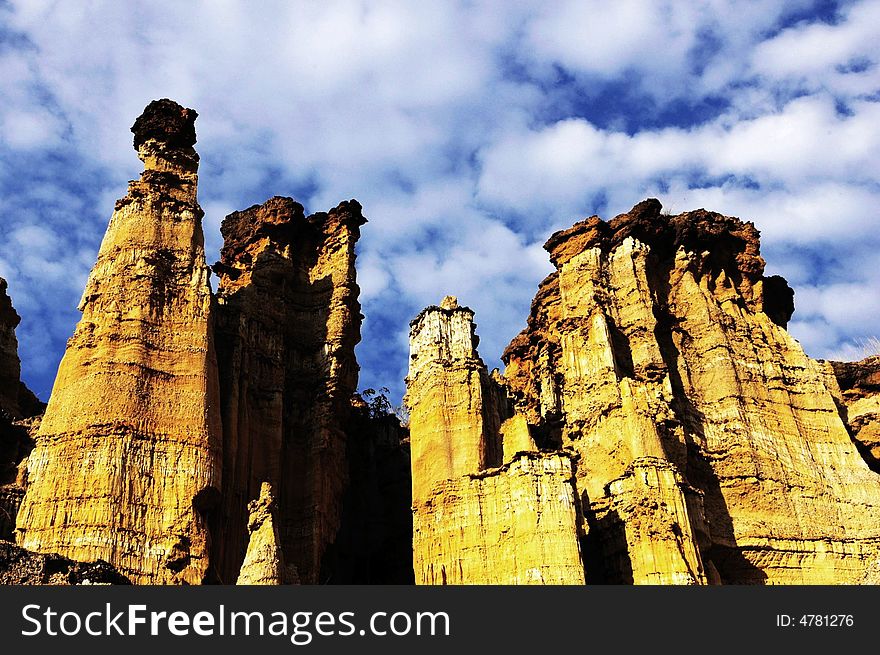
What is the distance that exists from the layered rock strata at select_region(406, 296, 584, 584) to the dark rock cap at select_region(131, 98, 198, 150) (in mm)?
11646

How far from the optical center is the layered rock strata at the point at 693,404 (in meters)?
36.8

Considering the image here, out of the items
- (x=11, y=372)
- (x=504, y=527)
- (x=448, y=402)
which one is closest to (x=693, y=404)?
(x=448, y=402)

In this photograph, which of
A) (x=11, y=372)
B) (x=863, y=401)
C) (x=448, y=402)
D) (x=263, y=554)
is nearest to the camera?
(x=263, y=554)

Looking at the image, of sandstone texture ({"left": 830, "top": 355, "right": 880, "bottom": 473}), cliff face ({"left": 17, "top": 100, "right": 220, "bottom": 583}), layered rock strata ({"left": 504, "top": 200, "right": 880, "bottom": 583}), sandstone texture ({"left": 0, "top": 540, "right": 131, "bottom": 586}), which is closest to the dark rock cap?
cliff face ({"left": 17, "top": 100, "right": 220, "bottom": 583})

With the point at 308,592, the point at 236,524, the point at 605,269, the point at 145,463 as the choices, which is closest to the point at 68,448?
the point at 145,463

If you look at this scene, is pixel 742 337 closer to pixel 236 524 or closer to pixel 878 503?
pixel 878 503

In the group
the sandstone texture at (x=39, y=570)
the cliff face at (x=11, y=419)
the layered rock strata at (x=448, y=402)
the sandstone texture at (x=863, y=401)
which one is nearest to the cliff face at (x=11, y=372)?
the cliff face at (x=11, y=419)

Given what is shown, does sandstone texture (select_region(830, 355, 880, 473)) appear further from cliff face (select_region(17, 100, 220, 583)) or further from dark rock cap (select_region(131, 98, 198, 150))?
dark rock cap (select_region(131, 98, 198, 150))

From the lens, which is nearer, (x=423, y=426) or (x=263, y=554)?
(x=263, y=554)

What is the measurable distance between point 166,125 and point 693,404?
80.4ft

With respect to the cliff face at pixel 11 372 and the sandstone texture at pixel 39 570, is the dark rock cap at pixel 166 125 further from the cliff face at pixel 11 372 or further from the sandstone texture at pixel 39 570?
the sandstone texture at pixel 39 570

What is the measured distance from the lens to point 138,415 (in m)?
30.5

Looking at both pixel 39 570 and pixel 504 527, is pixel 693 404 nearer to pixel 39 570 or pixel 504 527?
pixel 504 527

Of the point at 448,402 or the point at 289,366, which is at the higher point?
the point at 289,366
